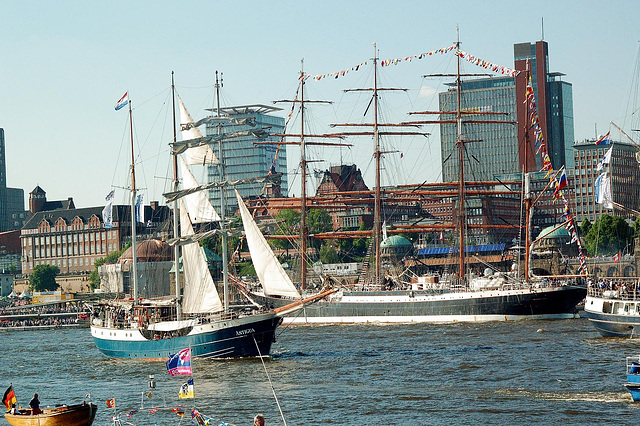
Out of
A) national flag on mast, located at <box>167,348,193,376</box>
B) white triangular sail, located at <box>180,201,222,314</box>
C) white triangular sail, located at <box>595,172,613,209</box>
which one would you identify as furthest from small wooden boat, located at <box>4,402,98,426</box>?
white triangular sail, located at <box>595,172,613,209</box>

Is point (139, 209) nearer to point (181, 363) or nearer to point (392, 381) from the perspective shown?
point (392, 381)

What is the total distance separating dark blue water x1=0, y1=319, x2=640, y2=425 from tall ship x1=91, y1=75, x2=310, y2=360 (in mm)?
1199

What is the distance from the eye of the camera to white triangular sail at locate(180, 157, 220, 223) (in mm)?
74812

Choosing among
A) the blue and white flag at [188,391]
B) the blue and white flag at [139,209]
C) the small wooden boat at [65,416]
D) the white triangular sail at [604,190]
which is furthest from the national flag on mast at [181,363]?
the white triangular sail at [604,190]

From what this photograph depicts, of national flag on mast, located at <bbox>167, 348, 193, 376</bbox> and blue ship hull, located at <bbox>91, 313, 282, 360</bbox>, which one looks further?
blue ship hull, located at <bbox>91, 313, 282, 360</bbox>

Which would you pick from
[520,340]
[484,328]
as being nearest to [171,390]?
[520,340]

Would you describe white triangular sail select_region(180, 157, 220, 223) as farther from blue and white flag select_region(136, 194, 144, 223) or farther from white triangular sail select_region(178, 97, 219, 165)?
blue and white flag select_region(136, 194, 144, 223)

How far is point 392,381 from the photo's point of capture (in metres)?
57.6

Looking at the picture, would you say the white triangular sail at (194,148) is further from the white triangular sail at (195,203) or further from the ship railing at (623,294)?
the ship railing at (623,294)

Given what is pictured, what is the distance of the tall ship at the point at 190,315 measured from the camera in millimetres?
68438

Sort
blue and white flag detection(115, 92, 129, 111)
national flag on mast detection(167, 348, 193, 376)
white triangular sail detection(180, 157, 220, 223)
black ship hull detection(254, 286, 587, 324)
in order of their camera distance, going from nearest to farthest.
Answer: national flag on mast detection(167, 348, 193, 376), white triangular sail detection(180, 157, 220, 223), blue and white flag detection(115, 92, 129, 111), black ship hull detection(254, 286, 587, 324)

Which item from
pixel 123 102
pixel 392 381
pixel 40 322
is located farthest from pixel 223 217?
pixel 40 322

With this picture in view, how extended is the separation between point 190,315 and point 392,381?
19366mm

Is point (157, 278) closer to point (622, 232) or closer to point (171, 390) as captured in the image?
point (622, 232)
